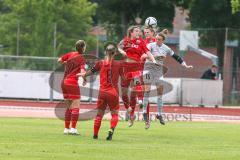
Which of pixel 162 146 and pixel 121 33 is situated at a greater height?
Result: pixel 121 33

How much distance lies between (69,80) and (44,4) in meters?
35.9

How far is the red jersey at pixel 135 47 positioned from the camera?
68.9 ft

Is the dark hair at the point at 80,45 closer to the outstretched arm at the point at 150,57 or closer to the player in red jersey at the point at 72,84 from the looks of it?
the player in red jersey at the point at 72,84

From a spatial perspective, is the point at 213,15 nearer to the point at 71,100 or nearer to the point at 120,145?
the point at 71,100

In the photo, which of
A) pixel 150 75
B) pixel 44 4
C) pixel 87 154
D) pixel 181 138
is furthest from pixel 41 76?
pixel 87 154

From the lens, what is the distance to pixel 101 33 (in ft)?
160

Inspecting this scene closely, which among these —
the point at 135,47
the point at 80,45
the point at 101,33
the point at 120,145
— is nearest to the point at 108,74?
the point at 80,45

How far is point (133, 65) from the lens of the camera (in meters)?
21.5

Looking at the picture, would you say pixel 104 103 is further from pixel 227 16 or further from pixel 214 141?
pixel 227 16

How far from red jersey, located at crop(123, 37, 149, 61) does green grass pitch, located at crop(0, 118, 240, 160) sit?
195 cm

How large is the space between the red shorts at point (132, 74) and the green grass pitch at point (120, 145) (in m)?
1.22

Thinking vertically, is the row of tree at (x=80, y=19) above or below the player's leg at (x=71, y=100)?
above

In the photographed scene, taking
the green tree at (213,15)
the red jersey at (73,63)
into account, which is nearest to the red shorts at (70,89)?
the red jersey at (73,63)

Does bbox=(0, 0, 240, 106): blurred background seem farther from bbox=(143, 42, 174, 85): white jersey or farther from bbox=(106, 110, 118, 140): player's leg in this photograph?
bbox=(106, 110, 118, 140): player's leg
